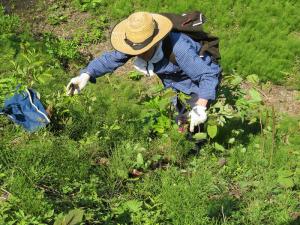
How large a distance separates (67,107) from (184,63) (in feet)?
4.75

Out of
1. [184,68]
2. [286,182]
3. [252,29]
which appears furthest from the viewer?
[252,29]

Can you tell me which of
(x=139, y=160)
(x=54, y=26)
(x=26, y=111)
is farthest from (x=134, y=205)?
(x=54, y=26)

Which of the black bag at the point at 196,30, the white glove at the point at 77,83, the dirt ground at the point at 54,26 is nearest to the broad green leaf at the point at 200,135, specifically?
the black bag at the point at 196,30

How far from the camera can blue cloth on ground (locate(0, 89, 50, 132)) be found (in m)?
4.60

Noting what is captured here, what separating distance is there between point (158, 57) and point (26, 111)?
1411 millimetres

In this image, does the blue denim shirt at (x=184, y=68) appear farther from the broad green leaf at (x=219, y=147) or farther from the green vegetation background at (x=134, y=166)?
the broad green leaf at (x=219, y=147)

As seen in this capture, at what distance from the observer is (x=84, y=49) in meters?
7.17

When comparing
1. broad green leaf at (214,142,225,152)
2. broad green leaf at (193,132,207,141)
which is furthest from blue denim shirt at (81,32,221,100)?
broad green leaf at (214,142,225,152)

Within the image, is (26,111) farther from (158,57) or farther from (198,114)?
(198,114)

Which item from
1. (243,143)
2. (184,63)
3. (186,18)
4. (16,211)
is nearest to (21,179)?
(16,211)

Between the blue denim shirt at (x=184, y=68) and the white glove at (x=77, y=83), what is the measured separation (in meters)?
0.06

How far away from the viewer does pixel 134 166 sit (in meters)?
4.35

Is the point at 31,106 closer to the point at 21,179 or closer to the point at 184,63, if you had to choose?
the point at 21,179

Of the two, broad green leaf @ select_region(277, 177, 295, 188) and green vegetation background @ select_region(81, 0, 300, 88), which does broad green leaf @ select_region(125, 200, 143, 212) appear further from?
green vegetation background @ select_region(81, 0, 300, 88)
